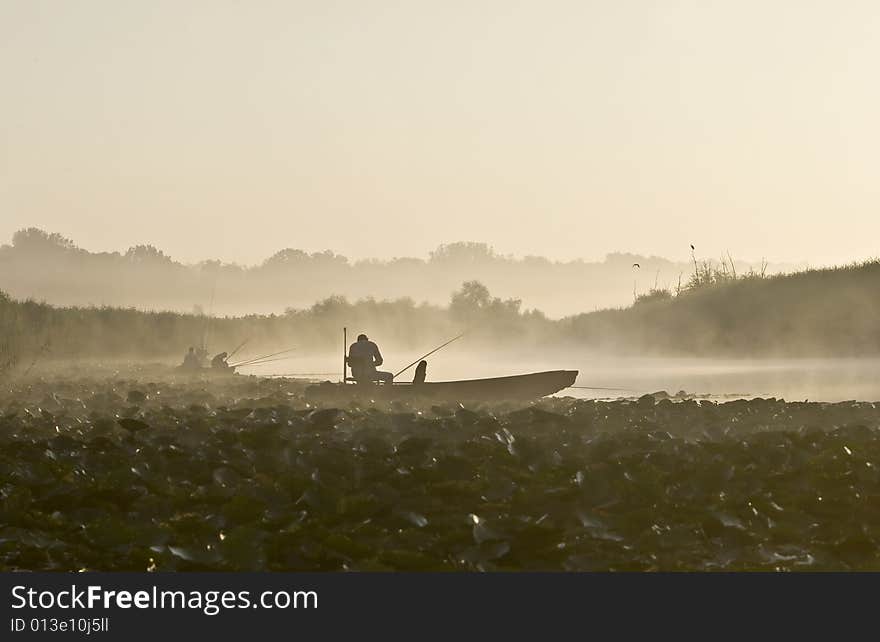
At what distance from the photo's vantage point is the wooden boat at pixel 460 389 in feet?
76.0

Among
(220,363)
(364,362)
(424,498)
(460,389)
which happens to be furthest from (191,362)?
(424,498)

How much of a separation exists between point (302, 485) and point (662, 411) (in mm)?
9000

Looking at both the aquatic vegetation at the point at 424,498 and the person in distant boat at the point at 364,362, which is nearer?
the aquatic vegetation at the point at 424,498

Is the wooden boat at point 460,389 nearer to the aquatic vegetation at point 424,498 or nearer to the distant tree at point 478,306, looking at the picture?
the aquatic vegetation at point 424,498

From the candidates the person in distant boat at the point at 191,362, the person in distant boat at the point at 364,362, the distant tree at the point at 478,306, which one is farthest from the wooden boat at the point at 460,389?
the distant tree at the point at 478,306

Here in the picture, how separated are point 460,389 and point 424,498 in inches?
640

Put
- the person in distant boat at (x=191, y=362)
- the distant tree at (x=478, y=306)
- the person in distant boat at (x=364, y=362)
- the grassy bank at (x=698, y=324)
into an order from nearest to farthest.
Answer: the person in distant boat at (x=364, y=362) < the person in distant boat at (x=191, y=362) < the grassy bank at (x=698, y=324) < the distant tree at (x=478, y=306)

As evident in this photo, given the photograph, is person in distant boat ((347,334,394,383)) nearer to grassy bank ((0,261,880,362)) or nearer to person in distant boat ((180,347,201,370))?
person in distant boat ((180,347,201,370))

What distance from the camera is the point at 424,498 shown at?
26.9ft

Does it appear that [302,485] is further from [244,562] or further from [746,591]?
[746,591]

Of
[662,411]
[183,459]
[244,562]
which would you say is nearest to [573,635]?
[244,562]

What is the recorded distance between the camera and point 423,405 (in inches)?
744

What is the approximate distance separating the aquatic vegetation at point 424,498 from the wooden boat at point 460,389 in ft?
36.8

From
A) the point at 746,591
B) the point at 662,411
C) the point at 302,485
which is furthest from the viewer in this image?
the point at 662,411
